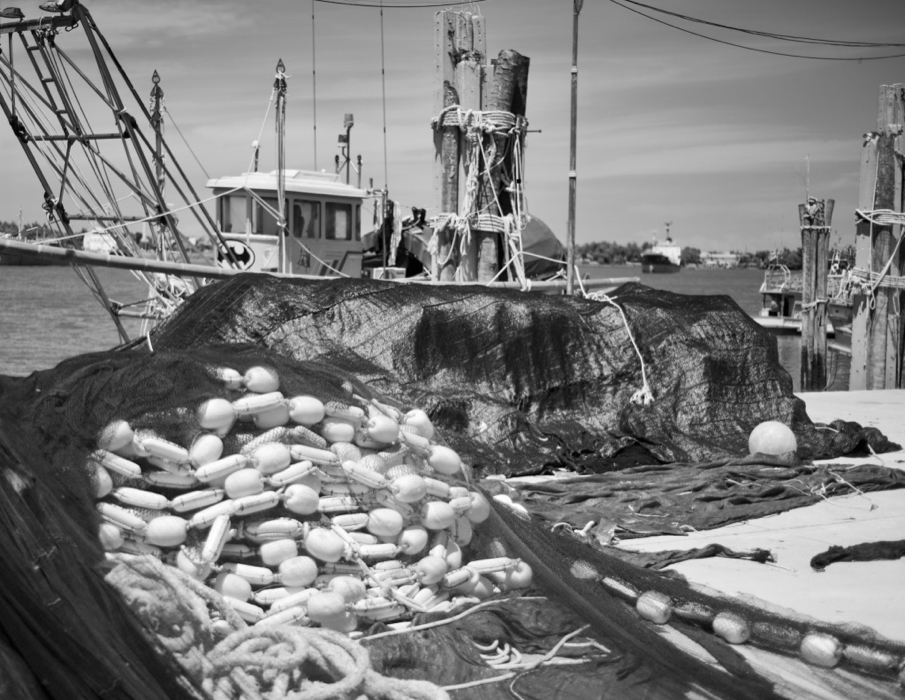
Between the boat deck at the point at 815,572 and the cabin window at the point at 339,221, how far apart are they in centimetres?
1312

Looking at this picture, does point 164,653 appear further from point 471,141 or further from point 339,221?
point 339,221

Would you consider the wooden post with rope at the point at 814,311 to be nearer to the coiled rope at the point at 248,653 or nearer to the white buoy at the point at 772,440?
the white buoy at the point at 772,440

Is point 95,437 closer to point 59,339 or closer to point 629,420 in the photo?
point 629,420

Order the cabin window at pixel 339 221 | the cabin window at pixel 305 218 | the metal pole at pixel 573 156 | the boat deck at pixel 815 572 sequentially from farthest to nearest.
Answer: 1. the cabin window at pixel 339 221
2. the cabin window at pixel 305 218
3. the metal pole at pixel 573 156
4. the boat deck at pixel 815 572

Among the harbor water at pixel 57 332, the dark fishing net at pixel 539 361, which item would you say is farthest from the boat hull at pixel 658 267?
the dark fishing net at pixel 539 361

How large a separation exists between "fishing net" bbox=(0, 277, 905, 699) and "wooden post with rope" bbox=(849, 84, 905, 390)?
577 cm

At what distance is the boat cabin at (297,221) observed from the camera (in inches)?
Result: 683

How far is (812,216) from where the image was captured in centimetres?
1727

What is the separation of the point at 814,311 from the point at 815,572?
470 inches

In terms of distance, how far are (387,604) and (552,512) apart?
1927mm

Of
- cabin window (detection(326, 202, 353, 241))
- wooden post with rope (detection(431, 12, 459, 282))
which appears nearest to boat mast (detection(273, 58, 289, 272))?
cabin window (detection(326, 202, 353, 241))

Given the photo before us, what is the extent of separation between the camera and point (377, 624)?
329 centimetres

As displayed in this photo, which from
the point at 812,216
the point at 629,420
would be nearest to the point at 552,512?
the point at 629,420

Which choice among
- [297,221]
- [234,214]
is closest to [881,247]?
[297,221]
